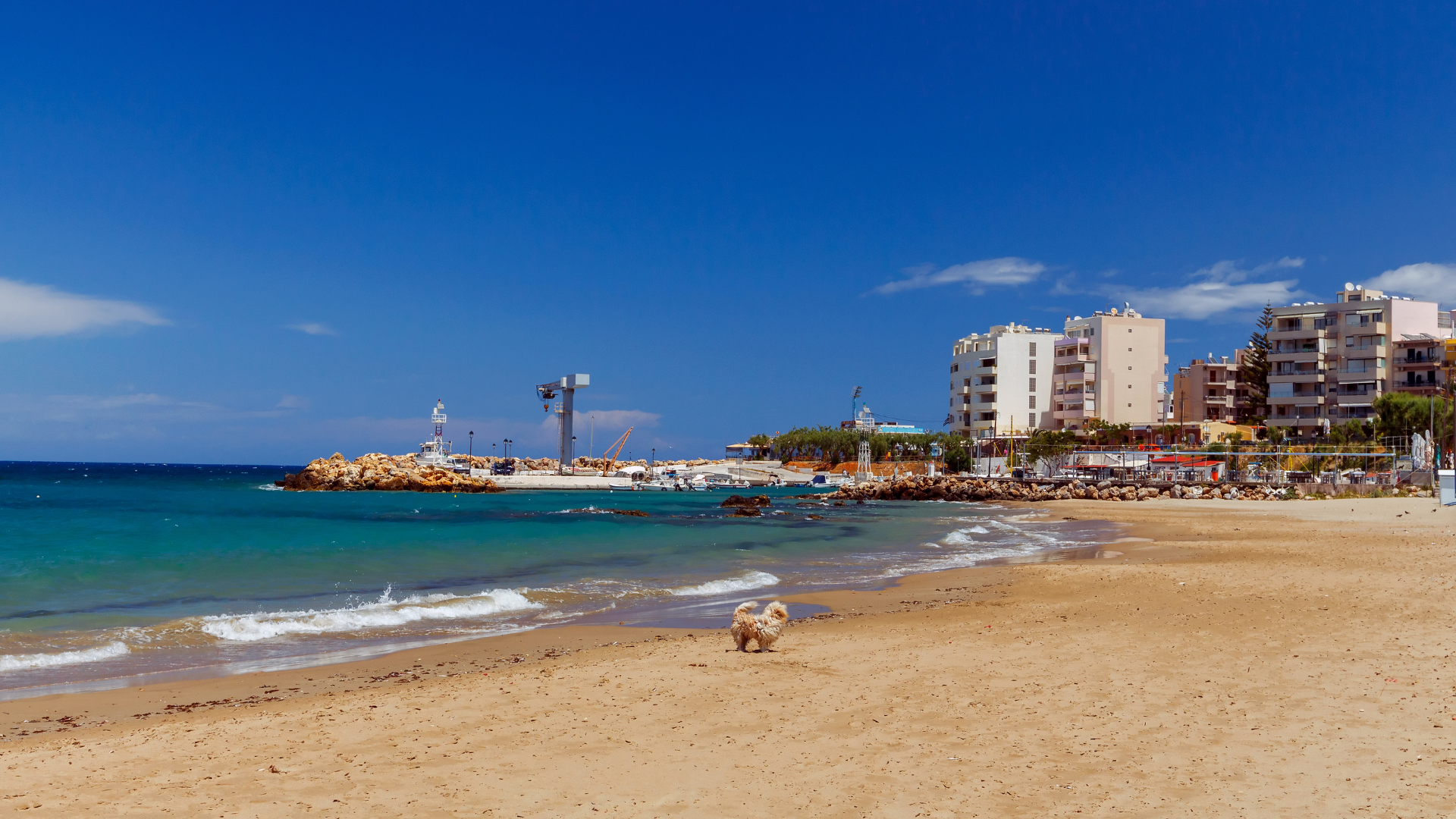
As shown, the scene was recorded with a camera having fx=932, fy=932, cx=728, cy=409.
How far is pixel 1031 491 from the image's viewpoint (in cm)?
6975

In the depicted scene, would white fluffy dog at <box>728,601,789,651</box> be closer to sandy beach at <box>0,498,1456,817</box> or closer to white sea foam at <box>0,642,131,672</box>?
sandy beach at <box>0,498,1456,817</box>

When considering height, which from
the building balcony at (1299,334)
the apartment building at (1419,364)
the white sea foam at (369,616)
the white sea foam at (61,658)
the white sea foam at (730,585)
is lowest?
the white sea foam at (730,585)

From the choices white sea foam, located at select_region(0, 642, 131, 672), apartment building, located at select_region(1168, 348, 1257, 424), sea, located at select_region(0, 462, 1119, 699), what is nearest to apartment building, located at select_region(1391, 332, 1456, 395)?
apartment building, located at select_region(1168, 348, 1257, 424)

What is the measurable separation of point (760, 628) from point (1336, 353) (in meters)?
89.8

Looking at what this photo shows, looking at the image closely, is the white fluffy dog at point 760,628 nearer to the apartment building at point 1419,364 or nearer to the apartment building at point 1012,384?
the apartment building at point 1419,364

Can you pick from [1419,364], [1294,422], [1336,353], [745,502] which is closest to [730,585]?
[745,502]

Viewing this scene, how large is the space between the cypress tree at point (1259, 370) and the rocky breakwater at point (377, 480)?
253 ft

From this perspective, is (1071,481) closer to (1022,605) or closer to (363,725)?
(1022,605)

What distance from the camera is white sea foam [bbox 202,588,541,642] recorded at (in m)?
12.8

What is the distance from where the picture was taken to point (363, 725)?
7.19 m

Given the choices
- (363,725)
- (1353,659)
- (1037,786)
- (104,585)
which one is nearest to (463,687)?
(363,725)

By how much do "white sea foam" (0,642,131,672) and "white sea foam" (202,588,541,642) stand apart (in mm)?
1287

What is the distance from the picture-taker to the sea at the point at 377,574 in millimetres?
11766

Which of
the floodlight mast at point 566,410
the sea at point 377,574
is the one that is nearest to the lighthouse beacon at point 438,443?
the floodlight mast at point 566,410
